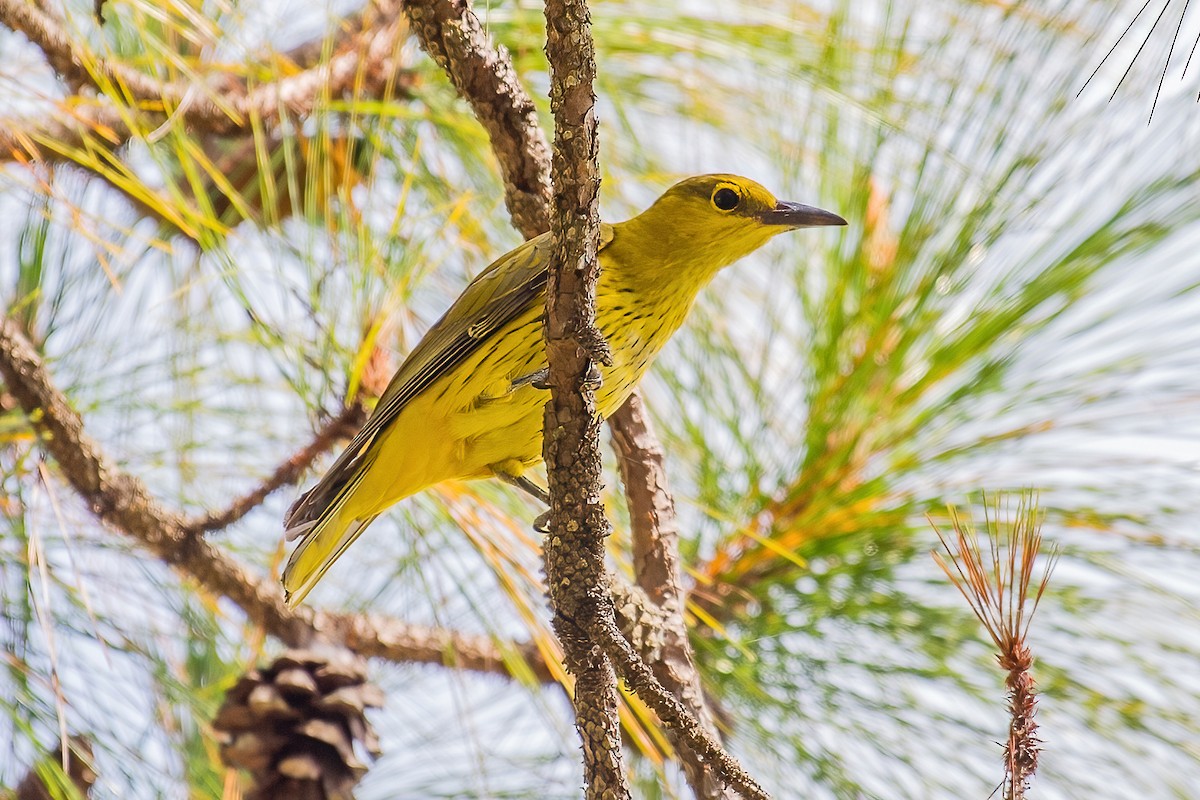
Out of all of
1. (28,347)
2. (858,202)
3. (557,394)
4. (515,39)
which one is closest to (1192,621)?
(858,202)

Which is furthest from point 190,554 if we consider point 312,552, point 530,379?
point 530,379

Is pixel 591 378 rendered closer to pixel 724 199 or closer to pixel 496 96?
pixel 496 96

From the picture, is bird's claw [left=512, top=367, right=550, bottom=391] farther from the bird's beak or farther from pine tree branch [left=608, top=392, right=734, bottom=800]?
the bird's beak

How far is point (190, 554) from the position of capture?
2.36 metres

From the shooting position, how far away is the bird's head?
2.57 metres

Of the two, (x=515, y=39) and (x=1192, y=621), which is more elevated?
(x=515, y=39)

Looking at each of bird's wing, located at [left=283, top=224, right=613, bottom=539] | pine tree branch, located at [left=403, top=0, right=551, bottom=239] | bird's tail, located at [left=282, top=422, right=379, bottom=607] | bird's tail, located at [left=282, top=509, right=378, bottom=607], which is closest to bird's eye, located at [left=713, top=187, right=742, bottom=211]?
bird's wing, located at [left=283, top=224, right=613, bottom=539]

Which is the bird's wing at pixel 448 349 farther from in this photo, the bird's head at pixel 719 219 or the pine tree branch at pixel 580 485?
the pine tree branch at pixel 580 485

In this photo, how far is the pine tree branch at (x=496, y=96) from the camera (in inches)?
79.7

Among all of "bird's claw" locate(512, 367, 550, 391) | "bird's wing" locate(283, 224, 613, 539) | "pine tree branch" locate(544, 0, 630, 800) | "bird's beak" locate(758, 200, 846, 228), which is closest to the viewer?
"pine tree branch" locate(544, 0, 630, 800)

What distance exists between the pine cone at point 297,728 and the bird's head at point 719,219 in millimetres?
1084

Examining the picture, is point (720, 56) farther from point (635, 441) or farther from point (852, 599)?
point (852, 599)

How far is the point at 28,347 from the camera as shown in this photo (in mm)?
2109

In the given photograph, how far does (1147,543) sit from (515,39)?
1791 millimetres
